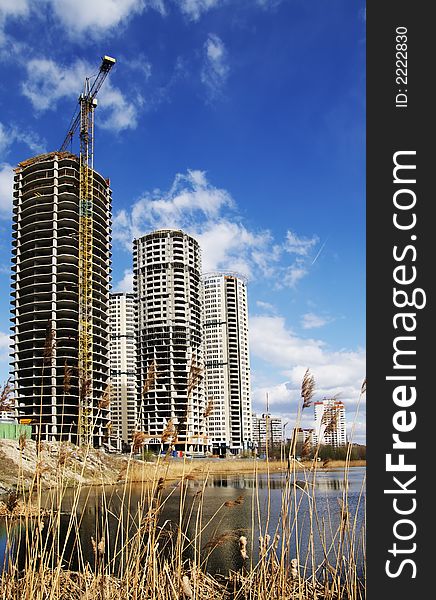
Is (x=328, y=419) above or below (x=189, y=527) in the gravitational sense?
above

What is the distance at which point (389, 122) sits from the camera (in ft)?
11.3

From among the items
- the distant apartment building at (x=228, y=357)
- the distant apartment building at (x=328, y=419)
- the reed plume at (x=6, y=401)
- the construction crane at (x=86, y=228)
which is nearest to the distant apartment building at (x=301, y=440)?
the distant apartment building at (x=328, y=419)

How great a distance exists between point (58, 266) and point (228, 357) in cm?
4596

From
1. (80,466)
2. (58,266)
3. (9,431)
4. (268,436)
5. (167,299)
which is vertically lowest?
(9,431)

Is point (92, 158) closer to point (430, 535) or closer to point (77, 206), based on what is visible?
point (77, 206)

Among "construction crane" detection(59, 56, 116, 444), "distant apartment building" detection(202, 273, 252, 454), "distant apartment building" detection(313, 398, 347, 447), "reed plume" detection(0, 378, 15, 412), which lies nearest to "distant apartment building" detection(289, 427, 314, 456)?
"distant apartment building" detection(313, 398, 347, 447)

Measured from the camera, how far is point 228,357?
111875 millimetres

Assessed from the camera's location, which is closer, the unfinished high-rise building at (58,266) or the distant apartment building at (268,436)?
the distant apartment building at (268,436)

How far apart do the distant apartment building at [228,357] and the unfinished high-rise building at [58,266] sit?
35.0 meters

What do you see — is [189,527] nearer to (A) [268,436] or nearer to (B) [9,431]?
(A) [268,436]

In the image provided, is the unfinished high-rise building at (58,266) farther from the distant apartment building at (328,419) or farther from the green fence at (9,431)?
the distant apartment building at (328,419)

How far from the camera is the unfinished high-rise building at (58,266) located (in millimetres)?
71250

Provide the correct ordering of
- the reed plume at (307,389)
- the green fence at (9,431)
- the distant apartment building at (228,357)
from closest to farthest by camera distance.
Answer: the reed plume at (307,389)
the green fence at (9,431)
the distant apartment building at (228,357)

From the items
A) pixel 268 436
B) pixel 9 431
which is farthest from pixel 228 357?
pixel 268 436
